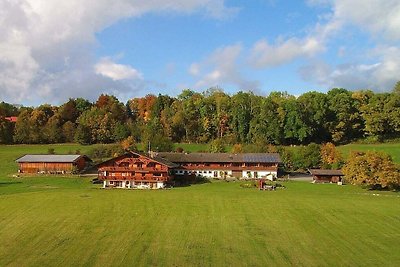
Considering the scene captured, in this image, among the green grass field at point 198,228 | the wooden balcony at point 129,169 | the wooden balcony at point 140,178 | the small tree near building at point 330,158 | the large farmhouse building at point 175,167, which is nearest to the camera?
the green grass field at point 198,228

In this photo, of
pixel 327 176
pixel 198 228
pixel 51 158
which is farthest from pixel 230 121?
pixel 198 228

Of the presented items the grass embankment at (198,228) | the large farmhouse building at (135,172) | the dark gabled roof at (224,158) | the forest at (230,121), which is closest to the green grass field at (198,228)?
the grass embankment at (198,228)

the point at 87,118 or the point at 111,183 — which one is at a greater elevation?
the point at 87,118

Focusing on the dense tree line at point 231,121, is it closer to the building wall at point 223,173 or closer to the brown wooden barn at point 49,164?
the building wall at point 223,173

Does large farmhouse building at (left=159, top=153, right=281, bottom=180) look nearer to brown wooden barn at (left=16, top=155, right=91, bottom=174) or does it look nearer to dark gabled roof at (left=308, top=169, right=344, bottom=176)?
dark gabled roof at (left=308, top=169, right=344, bottom=176)

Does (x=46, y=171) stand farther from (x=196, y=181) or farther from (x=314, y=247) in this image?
(x=314, y=247)

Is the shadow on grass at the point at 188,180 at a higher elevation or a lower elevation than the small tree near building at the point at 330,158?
lower

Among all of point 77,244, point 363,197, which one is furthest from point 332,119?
point 77,244
